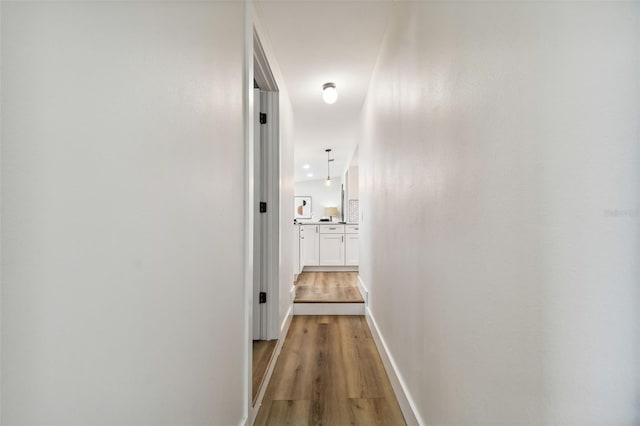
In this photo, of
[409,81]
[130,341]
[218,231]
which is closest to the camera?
[130,341]

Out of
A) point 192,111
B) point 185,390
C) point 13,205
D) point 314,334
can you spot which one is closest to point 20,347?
point 13,205

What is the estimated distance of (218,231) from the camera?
1.21 metres

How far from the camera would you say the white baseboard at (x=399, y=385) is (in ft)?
5.09

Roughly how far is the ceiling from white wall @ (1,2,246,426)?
1.09 m

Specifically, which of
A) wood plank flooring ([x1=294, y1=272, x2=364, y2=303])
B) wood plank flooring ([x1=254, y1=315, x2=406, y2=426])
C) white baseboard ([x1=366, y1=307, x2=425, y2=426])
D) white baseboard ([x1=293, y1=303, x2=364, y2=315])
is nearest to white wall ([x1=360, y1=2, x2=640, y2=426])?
white baseboard ([x1=366, y1=307, x2=425, y2=426])

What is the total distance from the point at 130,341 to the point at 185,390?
0.35 m

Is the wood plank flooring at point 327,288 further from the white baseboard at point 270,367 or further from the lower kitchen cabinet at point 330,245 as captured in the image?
the white baseboard at point 270,367

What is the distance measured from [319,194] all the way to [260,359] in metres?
8.79

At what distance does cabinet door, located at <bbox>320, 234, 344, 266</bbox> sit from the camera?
566 centimetres

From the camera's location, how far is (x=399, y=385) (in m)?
1.83

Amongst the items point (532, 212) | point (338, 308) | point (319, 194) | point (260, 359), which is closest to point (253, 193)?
point (260, 359)

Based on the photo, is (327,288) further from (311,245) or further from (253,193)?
(253,193)

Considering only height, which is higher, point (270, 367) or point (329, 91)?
point (329, 91)

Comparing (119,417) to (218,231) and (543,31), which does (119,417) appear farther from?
(543,31)
